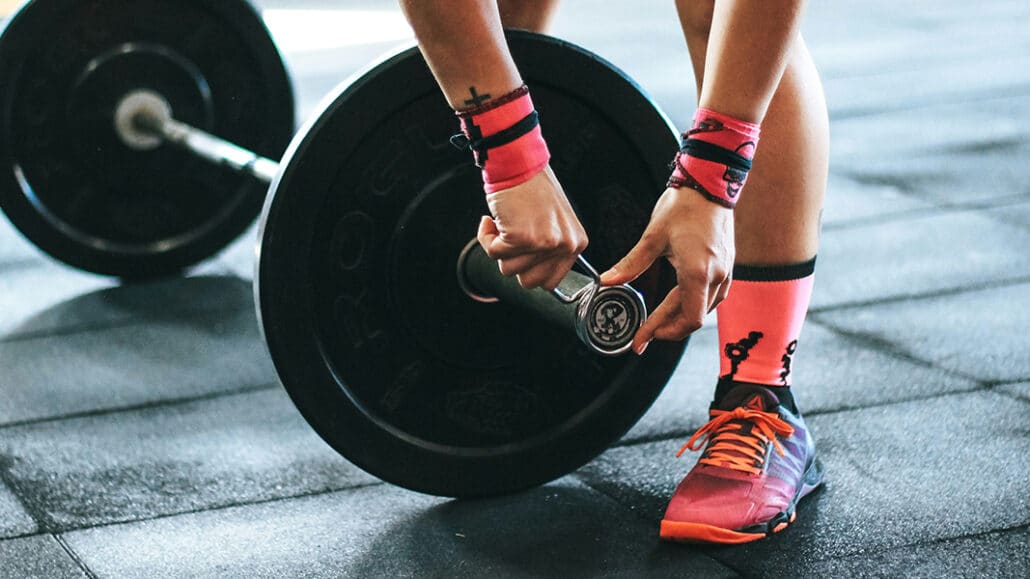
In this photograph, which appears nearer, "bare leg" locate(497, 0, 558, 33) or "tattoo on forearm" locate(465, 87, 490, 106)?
"tattoo on forearm" locate(465, 87, 490, 106)

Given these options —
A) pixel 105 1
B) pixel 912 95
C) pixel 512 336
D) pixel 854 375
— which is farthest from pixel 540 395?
pixel 912 95

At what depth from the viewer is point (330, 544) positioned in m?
1.20

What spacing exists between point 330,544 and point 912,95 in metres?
2.56

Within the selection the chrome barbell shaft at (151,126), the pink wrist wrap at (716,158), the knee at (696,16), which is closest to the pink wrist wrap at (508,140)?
the pink wrist wrap at (716,158)

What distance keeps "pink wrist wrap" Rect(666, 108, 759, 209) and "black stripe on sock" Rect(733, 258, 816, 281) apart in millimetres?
256

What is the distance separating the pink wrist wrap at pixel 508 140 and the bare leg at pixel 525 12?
1.13ft

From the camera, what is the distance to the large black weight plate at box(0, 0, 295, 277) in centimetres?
193

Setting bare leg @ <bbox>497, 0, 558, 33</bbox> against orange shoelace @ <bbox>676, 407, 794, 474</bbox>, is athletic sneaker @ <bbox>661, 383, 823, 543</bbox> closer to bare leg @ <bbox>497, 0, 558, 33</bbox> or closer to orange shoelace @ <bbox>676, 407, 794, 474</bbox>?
orange shoelace @ <bbox>676, 407, 794, 474</bbox>

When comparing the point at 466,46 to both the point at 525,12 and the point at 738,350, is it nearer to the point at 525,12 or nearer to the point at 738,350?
the point at 525,12

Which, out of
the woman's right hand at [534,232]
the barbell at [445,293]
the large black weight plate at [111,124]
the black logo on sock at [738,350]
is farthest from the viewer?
the large black weight plate at [111,124]

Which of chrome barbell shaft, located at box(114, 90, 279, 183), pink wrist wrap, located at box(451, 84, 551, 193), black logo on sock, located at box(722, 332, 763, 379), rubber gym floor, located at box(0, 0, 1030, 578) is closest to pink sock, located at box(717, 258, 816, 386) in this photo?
black logo on sock, located at box(722, 332, 763, 379)

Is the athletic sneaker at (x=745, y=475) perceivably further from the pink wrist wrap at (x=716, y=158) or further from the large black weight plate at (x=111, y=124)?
the large black weight plate at (x=111, y=124)

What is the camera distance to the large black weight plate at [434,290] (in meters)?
1.13

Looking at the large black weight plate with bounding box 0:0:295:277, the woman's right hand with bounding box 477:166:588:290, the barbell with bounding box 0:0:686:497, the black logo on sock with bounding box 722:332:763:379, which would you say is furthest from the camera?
the large black weight plate with bounding box 0:0:295:277
